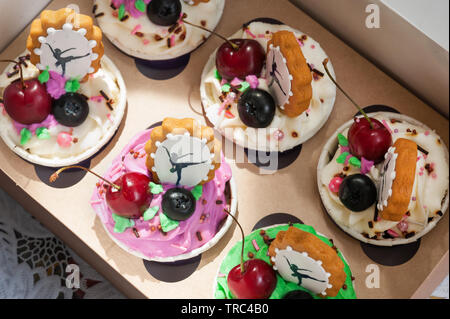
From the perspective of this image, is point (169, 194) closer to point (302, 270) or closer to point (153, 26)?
point (302, 270)

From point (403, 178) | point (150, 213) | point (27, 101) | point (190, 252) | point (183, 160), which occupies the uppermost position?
point (403, 178)

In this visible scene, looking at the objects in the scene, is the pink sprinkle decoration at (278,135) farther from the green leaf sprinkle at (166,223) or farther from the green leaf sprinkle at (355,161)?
the green leaf sprinkle at (166,223)

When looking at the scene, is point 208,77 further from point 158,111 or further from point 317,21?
point 317,21

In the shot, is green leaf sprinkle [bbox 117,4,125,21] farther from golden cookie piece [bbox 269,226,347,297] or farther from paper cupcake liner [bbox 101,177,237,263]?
golden cookie piece [bbox 269,226,347,297]

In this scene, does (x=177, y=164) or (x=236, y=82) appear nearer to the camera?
(x=177, y=164)

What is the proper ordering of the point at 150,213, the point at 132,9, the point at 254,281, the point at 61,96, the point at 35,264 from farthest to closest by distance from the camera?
1. the point at 35,264
2. the point at 132,9
3. the point at 61,96
4. the point at 150,213
5. the point at 254,281

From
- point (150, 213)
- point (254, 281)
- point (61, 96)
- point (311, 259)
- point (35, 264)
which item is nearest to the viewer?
point (311, 259)

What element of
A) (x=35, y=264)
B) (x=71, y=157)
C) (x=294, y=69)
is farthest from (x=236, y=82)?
(x=35, y=264)
